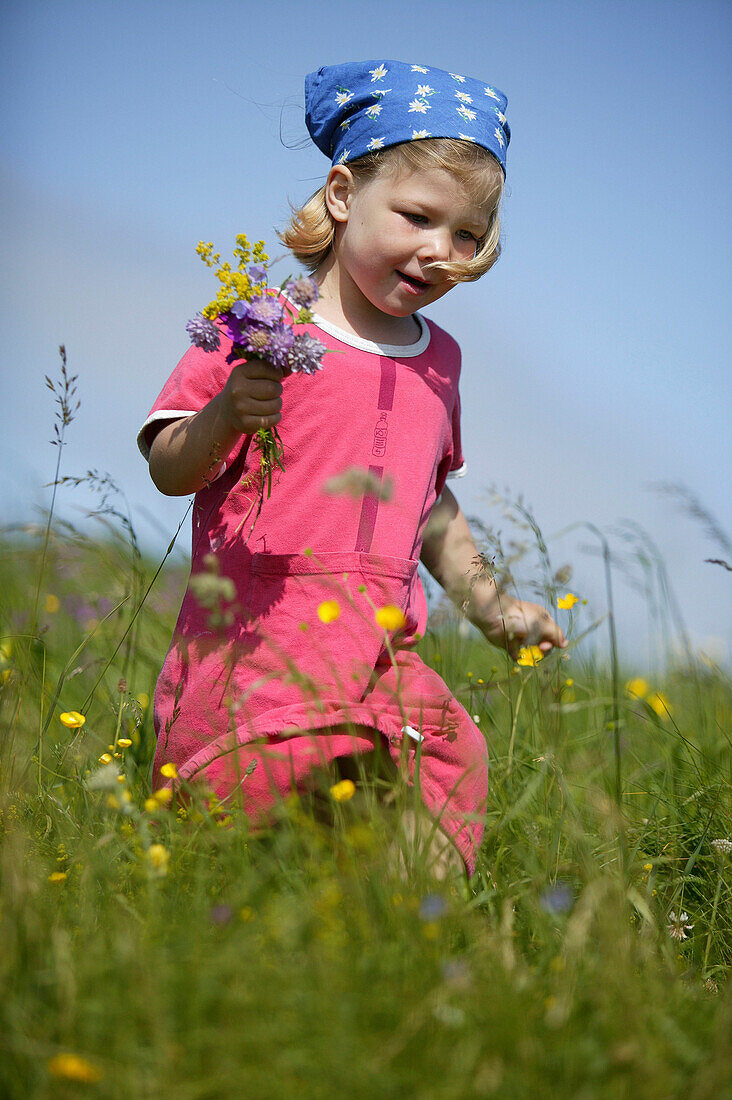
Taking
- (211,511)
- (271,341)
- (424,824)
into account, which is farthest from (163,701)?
(271,341)

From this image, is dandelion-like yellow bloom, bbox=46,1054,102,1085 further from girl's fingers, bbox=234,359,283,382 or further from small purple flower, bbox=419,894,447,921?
girl's fingers, bbox=234,359,283,382

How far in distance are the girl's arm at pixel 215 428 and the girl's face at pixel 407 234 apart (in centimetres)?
58

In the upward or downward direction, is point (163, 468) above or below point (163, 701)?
above

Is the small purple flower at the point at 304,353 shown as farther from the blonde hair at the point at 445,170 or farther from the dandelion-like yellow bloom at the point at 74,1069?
the dandelion-like yellow bloom at the point at 74,1069

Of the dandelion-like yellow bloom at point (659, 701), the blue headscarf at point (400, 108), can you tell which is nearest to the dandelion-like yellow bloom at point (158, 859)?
the dandelion-like yellow bloom at point (659, 701)

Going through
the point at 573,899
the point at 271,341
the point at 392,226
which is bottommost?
the point at 573,899

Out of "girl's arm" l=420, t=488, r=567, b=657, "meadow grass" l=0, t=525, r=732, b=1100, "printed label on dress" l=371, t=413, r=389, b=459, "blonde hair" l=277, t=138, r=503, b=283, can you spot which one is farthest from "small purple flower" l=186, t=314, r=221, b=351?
"girl's arm" l=420, t=488, r=567, b=657

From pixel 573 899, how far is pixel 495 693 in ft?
5.27

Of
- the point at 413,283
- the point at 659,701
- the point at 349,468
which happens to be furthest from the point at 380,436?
the point at 659,701

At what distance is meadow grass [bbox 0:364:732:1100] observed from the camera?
1216 millimetres

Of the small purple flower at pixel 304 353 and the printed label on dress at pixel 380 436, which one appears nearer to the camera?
the small purple flower at pixel 304 353

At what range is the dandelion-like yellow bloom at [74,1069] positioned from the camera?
1156 millimetres

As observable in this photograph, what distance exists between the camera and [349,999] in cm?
129

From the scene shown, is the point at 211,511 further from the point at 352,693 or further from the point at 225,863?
the point at 225,863
